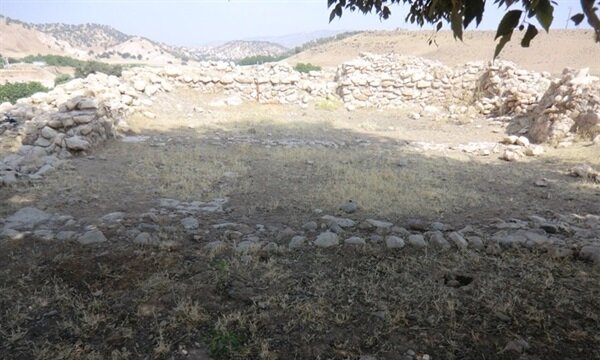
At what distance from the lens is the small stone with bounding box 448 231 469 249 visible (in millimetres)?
3498

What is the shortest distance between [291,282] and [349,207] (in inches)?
67.7

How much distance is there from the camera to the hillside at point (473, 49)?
32.6 m

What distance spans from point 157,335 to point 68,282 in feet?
3.30

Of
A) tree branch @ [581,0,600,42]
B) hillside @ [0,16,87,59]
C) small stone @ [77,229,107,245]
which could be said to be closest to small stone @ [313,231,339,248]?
small stone @ [77,229,107,245]

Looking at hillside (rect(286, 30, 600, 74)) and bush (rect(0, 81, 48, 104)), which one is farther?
hillside (rect(286, 30, 600, 74))

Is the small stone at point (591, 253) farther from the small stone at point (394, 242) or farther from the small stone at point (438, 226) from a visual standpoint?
the small stone at point (394, 242)

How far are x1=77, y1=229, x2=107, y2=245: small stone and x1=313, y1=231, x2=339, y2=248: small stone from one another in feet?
6.23

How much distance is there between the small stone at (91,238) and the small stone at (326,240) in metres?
1.90

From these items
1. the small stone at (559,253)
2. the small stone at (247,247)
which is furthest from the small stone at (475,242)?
the small stone at (247,247)

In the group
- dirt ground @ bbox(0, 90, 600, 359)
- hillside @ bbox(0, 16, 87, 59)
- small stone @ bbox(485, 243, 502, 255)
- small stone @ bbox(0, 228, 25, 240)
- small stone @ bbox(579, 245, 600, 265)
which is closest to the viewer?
dirt ground @ bbox(0, 90, 600, 359)

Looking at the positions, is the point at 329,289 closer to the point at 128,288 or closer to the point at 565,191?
the point at 128,288

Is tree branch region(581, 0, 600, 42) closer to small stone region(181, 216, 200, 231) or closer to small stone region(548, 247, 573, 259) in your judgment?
small stone region(548, 247, 573, 259)

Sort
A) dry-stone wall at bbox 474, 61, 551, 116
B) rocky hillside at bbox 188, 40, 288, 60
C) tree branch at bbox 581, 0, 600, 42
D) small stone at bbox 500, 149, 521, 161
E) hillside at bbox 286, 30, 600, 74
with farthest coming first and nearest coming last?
rocky hillside at bbox 188, 40, 288, 60
hillside at bbox 286, 30, 600, 74
dry-stone wall at bbox 474, 61, 551, 116
small stone at bbox 500, 149, 521, 161
tree branch at bbox 581, 0, 600, 42

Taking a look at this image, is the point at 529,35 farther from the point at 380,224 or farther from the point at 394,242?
the point at 380,224
